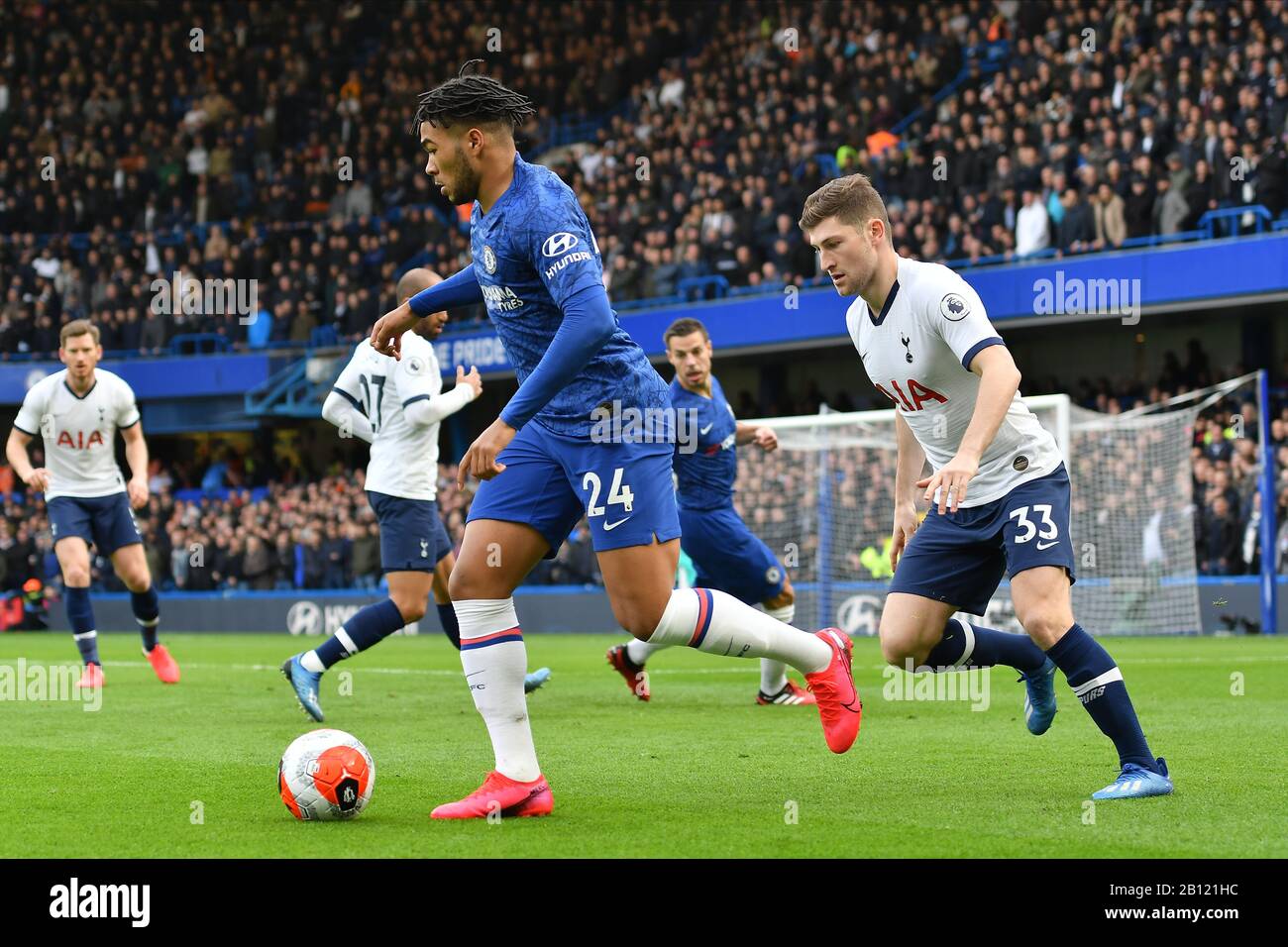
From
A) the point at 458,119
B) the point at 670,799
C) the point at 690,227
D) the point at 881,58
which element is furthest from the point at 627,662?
the point at 881,58

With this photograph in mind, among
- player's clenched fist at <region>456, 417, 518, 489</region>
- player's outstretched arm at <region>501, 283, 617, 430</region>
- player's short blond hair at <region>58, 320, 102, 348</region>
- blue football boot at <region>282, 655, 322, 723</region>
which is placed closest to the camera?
player's clenched fist at <region>456, 417, 518, 489</region>

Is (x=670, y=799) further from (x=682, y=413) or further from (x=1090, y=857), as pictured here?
(x=682, y=413)

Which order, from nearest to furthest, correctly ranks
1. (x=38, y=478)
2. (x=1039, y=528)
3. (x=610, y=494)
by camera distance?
(x=610, y=494) → (x=1039, y=528) → (x=38, y=478)

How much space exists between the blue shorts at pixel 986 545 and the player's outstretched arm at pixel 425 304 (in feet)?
6.19

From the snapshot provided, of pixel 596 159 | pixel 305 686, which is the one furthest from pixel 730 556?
pixel 596 159

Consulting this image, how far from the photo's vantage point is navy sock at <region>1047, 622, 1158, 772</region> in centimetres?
535

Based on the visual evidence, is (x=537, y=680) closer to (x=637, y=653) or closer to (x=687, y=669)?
(x=637, y=653)

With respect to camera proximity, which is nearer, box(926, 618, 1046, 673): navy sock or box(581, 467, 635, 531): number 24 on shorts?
box(581, 467, 635, 531): number 24 on shorts

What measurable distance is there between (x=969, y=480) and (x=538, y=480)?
142 centimetres

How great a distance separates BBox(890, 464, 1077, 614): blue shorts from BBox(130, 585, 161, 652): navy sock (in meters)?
7.48

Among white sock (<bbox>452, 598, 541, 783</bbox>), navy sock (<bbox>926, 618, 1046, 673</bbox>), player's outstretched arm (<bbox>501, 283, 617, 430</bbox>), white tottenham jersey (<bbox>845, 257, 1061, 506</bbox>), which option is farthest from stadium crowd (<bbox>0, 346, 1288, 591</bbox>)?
player's outstretched arm (<bbox>501, 283, 617, 430</bbox>)

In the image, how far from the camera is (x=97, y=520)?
1148cm

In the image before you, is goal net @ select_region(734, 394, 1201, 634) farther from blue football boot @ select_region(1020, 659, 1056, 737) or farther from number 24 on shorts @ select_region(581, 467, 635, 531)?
number 24 on shorts @ select_region(581, 467, 635, 531)

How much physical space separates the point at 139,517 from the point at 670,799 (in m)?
26.3
